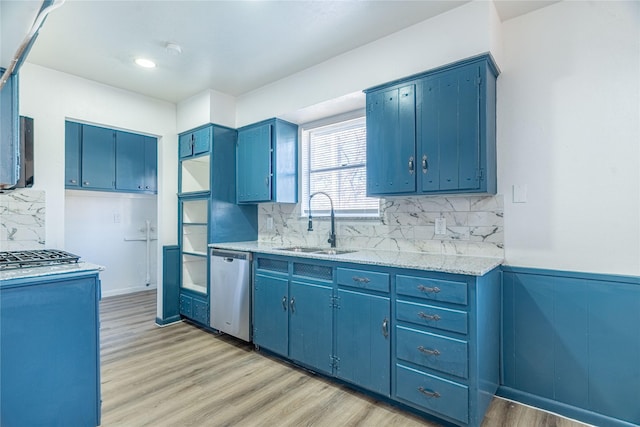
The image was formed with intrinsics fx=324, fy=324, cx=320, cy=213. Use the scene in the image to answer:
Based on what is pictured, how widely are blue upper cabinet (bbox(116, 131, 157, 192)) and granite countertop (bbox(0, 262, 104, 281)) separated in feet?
9.37

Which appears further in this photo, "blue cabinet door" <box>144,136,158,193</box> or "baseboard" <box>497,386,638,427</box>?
"blue cabinet door" <box>144,136,158,193</box>

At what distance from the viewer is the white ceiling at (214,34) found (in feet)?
7.04

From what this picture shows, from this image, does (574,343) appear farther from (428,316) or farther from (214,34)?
(214,34)

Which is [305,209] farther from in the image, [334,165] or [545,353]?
[545,353]

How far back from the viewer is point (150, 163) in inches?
187

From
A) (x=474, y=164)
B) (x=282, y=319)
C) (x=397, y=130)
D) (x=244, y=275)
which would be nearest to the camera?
(x=474, y=164)

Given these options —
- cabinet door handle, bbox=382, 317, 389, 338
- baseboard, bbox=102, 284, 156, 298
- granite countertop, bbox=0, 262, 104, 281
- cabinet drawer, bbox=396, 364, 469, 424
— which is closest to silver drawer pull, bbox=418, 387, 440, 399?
cabinet drawer, bbox=396, 364, 469, 424

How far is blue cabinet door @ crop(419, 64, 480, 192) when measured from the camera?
2090 mm

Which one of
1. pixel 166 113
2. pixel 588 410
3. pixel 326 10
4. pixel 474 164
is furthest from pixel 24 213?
pixel 588 410

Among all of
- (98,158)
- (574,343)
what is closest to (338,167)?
(574,343)

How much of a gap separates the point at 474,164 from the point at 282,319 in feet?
6.19

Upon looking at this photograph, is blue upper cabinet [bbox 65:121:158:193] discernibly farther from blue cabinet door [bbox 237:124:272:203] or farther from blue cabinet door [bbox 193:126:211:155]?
blue cabinet door [bbox 237:124:272:203]

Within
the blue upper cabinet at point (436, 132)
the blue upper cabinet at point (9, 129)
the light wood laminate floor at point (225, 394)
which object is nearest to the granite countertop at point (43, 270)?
the blue upper cabinet at point (9, 129)

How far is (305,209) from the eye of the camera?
350 cm
